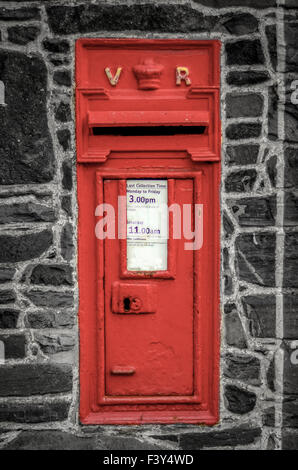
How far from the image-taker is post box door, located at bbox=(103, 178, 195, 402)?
8.66 feet

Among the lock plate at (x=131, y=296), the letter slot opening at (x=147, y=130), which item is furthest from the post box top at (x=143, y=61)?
the lock plate at (x=131, y=296)

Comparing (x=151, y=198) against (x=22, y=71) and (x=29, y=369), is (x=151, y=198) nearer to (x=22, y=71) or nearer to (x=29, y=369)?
(x=22, y=71)

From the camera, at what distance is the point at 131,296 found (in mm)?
2643

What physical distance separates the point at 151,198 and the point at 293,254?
88 cm

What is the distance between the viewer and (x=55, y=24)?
257 cm

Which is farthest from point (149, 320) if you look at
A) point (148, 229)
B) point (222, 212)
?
point (222, 212)

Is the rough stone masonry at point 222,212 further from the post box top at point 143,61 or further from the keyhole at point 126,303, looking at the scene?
the keyhole at point 126,303

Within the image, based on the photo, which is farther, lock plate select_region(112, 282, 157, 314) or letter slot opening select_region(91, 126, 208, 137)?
lock plate select_region(112, 282, 157, 314)

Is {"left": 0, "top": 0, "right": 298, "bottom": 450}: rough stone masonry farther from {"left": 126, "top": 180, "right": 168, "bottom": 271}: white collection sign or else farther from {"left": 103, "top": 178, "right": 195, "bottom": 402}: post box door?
{"left": 126, "top": 180, "right": 168, "bottom": 271}: white collection sign

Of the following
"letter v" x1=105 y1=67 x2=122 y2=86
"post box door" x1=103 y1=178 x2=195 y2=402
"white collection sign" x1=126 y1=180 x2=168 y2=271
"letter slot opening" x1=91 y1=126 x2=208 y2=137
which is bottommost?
"post box door" x1=103 y1=178 x2=195 y2=402

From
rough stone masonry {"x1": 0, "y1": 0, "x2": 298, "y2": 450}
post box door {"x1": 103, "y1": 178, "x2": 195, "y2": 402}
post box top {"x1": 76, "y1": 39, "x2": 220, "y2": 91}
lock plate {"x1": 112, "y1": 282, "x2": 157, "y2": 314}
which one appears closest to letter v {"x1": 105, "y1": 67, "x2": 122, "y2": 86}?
post box top {"x1": 76, "y1": 39, "x2": 220, "y2": 91}

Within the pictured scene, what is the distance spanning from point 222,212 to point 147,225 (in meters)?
0.44

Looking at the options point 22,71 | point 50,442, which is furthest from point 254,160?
point 50,442

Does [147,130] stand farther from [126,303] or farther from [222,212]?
[126,303]
